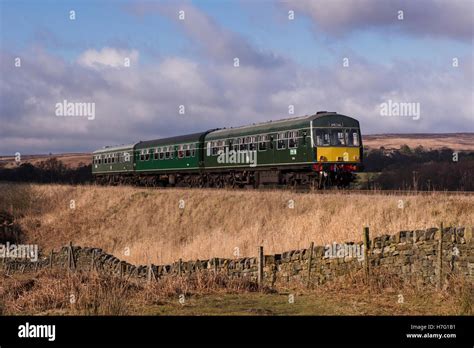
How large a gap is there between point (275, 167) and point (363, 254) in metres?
14.9

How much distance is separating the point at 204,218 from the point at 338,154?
724 centimetres

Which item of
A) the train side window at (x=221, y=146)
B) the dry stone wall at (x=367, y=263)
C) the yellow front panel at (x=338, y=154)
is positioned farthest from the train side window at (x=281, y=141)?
the dry stone wall at (x=367, y=263)

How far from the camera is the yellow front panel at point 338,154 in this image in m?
28.2

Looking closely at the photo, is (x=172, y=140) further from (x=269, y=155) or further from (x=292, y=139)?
(x=292, y=139)

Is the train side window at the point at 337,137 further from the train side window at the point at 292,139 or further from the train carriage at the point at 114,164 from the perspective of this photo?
the train carriage at the point at 114,164

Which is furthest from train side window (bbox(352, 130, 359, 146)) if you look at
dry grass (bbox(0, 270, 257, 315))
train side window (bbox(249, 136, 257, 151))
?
dry grass (bbox(0, 270, 257, 315))

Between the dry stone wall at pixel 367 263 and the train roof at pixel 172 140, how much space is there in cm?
1995

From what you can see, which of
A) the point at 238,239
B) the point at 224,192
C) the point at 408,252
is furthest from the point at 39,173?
the point at 408,252

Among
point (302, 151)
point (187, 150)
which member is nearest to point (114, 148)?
point (187, 150)

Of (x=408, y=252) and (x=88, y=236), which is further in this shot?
(x=88, y=236)

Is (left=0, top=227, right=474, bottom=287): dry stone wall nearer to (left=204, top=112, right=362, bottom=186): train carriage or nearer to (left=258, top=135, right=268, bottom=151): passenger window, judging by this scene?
(left=204, top=112, right=362, bottom=186): train carriage

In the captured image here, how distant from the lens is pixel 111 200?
136ft

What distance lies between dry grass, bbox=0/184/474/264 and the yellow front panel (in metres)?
2.42
